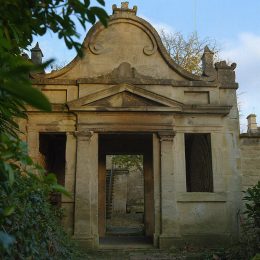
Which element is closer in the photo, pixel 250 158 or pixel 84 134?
pixel 84 134

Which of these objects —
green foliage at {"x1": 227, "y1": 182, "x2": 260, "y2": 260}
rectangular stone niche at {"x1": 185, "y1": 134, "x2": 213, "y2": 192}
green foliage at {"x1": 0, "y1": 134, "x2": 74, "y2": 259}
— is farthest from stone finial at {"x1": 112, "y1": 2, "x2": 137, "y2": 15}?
green foliage at {"x1": 0, "y1": 134, "x2": 74, "y2": 259}

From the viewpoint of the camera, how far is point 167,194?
10242 mm

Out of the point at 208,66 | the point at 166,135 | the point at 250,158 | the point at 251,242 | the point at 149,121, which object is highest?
the point at 208,66

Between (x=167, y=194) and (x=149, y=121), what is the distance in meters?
1.97

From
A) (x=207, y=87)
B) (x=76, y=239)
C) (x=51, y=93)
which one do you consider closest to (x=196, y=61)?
(x=207, y=87)

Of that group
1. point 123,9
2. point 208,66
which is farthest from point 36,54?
point 208,66

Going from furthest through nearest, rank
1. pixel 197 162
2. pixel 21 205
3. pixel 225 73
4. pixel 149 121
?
pixel 197 162, pixel 225 73, pixel 149 121, pixel 21 205

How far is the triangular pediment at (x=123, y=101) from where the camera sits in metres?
10.5

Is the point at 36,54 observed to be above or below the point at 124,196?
above

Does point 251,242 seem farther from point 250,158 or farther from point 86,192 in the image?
point 86,192

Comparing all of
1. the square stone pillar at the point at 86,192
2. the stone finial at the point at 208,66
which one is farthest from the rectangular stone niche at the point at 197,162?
the square stone pillar at the point at 86,192

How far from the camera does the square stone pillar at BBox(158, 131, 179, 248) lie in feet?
32.8

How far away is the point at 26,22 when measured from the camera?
7.40ft

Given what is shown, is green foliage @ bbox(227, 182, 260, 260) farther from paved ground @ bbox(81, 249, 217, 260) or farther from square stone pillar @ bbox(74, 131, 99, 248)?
square stone pillar @ bbox(74, 131, 99, 248)
